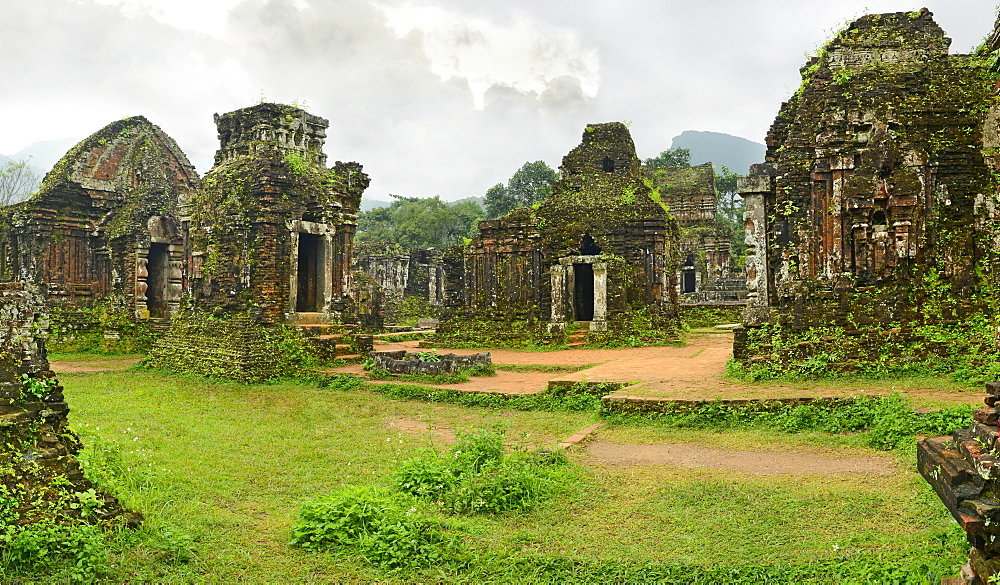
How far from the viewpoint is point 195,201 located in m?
17.0

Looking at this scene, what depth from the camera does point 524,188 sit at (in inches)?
2208

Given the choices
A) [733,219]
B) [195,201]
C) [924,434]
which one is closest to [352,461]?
[924,434]

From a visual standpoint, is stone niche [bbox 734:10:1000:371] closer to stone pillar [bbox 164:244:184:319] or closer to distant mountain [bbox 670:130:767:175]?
stone pillar [bbox 164:244:184:319]

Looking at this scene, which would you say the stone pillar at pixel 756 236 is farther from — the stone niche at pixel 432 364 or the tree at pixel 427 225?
the tree at pixel 427 225

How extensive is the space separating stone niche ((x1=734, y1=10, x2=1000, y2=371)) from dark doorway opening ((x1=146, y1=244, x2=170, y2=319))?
720 inches

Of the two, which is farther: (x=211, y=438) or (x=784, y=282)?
(x=784, y=282)

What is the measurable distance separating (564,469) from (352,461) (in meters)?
2.32

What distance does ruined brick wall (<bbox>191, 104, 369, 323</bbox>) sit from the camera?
1572cm

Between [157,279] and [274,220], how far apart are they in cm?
906

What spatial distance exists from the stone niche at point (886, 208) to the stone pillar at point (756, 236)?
31 centimetres

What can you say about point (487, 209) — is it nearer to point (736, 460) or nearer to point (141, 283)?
point (141, 283)

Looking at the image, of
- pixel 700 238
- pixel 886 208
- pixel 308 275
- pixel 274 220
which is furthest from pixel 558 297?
pixel 700 238

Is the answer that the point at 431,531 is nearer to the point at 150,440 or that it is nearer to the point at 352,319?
the point at 150,440

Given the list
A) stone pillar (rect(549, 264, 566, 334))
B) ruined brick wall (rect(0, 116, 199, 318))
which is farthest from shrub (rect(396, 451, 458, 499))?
ruined brick wall (rect(0, 116, 199, 318))
